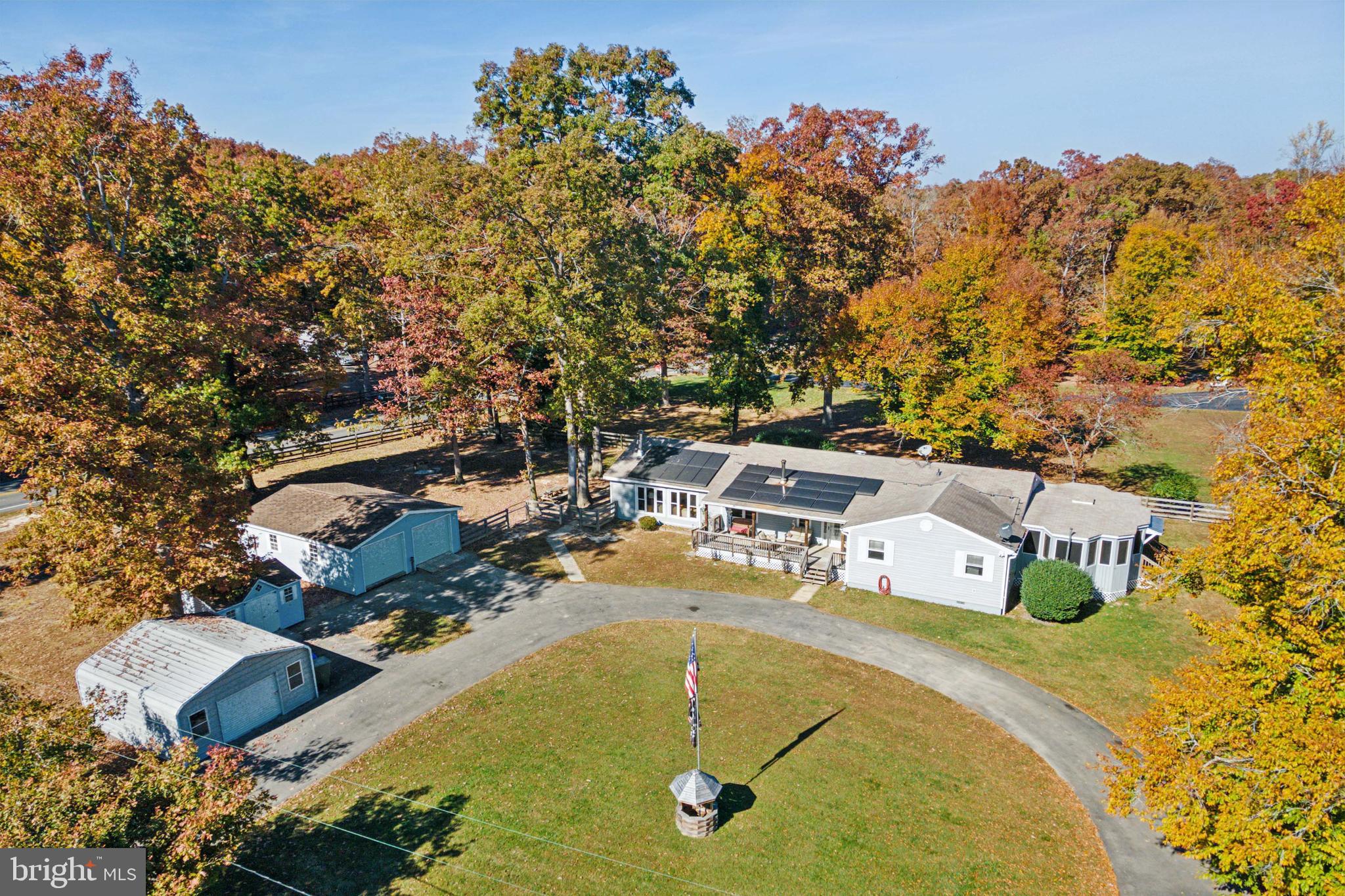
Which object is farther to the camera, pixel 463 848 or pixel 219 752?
pixel 463 848

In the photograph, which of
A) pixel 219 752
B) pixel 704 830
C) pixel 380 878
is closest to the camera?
pixel 219 752

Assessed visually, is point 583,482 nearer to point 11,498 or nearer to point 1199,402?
point 11,498

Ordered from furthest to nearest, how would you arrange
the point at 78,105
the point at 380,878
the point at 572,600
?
1. the point at 572,600
2. the point at 78,105
3. the point at 380,878

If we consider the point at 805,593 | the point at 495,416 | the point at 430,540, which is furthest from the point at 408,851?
the point at 495,416

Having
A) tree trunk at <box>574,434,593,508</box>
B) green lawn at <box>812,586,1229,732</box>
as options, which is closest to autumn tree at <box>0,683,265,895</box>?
green lawn at <box>812,586,1229,732</box>

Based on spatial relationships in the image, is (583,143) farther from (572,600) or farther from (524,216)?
(572,600)

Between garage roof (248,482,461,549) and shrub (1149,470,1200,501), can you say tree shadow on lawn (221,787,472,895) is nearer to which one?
garage roof (248,482,461,549)

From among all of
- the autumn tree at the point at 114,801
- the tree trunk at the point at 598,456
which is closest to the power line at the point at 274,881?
the autumn tree at the point at 114,801

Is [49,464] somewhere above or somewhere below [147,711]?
above

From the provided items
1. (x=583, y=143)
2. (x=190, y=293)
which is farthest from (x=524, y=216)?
(x=190, y=293)
